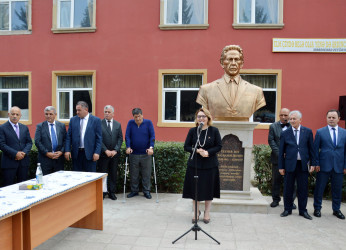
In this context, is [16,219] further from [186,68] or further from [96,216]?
[186,68]

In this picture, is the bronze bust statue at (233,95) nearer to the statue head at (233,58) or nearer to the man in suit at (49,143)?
the statue head at (233,58)

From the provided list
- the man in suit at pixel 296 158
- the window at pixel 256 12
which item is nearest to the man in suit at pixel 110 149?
the man in suit at pixel 296 158

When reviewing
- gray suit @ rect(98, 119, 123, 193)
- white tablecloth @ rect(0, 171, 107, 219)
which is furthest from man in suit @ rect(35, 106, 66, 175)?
white tablecloth @ rect(0, 171, 107, 219)

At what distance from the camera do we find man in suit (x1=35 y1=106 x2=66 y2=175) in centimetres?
527

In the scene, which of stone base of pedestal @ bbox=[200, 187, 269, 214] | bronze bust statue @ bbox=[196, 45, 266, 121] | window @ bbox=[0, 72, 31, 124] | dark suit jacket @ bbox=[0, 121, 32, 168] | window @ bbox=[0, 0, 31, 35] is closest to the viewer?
dark suit jacket @ bbox=[0, 121, 32, 168]

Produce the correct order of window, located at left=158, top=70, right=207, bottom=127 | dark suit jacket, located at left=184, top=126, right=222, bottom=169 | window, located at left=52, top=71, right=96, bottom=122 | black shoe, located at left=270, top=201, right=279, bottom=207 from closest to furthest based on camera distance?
1. dark suit jacket, located at left=184, top=126, right=222, bottom=169
2. black shoe, located at left=270, top=201, right=279, bottom=207
3. window, located at left=158, top=70, right=207, bottom=127
4. window, located at left=52, top=71, right=96, bottom=122

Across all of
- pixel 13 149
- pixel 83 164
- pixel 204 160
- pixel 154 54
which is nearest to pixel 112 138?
pixel 83 164

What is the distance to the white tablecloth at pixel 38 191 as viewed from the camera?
2740 mm

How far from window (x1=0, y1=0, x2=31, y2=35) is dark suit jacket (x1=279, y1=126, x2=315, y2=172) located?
10488mm

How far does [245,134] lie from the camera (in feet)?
17.0

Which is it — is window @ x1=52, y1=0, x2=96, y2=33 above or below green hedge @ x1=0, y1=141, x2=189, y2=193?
above

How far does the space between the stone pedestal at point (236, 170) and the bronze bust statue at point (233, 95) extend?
21 centimetres

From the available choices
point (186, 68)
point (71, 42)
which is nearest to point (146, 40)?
point (186, 68)

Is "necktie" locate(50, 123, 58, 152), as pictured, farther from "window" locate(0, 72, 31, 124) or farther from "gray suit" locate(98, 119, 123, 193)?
"window" locate(0, 72, 31, 124)
